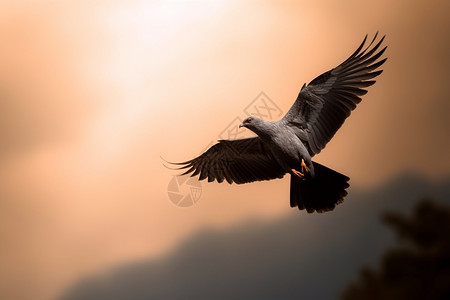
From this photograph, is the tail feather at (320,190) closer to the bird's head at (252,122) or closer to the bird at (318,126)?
the bird at (318,126)

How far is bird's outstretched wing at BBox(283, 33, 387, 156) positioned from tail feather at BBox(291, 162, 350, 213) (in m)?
0.44

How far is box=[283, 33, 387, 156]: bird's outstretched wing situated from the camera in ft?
37.4

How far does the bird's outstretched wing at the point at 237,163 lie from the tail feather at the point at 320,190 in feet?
2.02

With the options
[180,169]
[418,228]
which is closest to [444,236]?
[418,228]

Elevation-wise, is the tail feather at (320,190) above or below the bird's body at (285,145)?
below

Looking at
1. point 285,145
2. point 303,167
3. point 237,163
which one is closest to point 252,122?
point 285,145

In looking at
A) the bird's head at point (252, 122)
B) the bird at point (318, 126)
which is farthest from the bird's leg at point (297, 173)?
the bird's head at point (252, 122)

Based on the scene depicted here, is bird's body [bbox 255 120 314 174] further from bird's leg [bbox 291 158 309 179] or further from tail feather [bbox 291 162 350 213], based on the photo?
tail feather [bbox 291 162 350 213]

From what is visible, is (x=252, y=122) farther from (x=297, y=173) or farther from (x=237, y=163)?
(x=237, y=163)

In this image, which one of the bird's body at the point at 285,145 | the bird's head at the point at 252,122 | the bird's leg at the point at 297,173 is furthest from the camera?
the bird's leg at the point at 297,173

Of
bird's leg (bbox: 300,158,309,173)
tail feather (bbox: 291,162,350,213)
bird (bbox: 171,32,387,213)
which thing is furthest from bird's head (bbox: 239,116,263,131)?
tail feather (bbox: 291,162,350,213)

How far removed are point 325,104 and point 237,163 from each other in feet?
6.67

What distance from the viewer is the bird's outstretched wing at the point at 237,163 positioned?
12016mm

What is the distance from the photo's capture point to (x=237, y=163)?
12.4 metres
